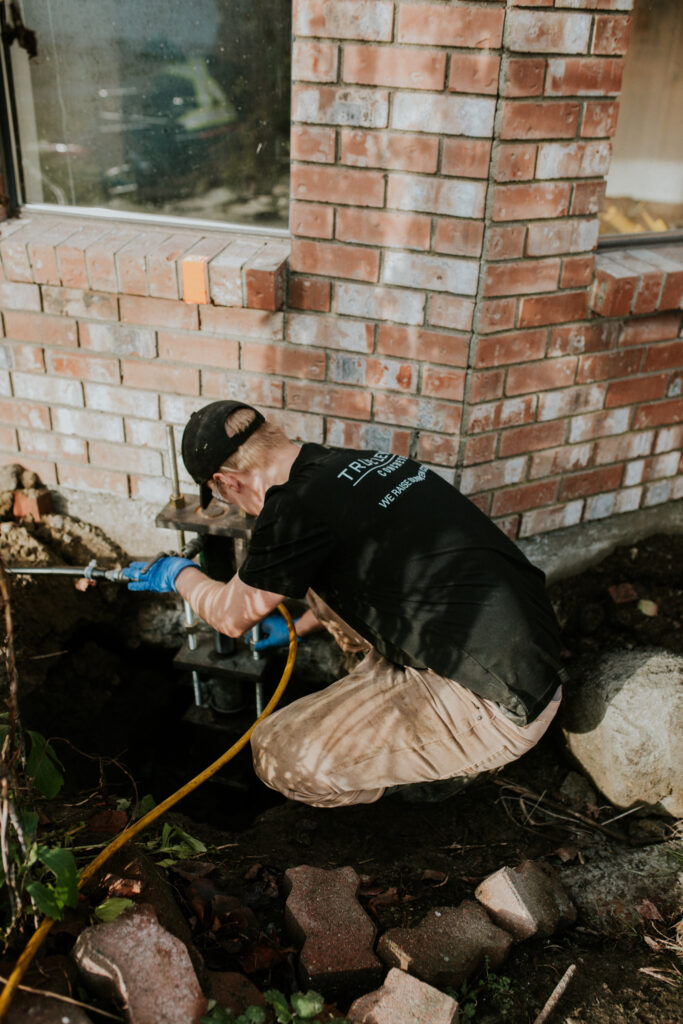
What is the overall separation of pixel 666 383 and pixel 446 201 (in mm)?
1232

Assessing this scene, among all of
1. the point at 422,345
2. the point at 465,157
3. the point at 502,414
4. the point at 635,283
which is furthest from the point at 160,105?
the point at 635,283

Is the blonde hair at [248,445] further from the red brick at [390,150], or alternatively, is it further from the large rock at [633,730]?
the large rock at [633,730]

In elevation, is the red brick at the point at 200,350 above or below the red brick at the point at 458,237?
below

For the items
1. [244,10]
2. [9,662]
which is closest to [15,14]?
[244,10]

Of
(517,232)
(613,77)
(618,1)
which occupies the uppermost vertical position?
(618,1)

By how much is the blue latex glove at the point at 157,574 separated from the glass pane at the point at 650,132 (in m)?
1.98

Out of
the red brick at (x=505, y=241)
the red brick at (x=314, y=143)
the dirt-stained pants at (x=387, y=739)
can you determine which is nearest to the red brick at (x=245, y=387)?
the red brick at (x=314, y=143)

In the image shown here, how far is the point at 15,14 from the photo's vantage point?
291cm

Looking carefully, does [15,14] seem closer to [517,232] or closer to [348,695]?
[517,232]

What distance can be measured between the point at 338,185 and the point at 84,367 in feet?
3.91

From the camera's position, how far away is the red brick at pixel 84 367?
10.0 feet

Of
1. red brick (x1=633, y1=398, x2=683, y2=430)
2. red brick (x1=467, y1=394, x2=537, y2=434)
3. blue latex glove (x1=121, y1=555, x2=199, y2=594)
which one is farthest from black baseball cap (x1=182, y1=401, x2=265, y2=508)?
red brick (x1=633, y1=398, x2=683, y2=430)

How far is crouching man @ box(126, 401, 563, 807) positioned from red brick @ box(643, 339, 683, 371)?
1058 mm

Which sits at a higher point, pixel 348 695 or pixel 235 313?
pixel 235 313
